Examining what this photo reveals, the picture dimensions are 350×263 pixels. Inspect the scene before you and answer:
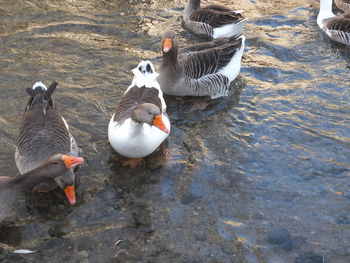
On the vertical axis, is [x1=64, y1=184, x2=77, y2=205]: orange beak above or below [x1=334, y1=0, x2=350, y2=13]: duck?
below

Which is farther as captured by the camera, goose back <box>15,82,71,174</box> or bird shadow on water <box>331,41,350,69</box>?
bird shadow on water <box>331,41,350,69</box>

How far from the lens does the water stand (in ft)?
17.6

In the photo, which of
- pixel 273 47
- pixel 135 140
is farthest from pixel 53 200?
pixel 273 47

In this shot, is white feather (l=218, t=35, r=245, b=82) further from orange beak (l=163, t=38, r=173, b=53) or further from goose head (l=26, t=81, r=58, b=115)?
goose head (l=26, t=81, r=58, b=115)

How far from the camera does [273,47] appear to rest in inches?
395

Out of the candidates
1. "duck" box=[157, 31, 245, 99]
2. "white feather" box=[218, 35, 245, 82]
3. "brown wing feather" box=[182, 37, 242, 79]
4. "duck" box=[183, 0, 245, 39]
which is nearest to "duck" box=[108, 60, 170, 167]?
"duck" box=[157, 31, 245, 99]

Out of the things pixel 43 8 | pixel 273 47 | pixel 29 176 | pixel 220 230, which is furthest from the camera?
pixel 43 8

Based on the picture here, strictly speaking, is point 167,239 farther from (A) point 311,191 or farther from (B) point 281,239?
(A) point 311,191

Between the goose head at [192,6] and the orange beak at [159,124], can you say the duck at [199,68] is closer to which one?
the goose head at [192,6]

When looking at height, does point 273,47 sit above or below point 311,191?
above

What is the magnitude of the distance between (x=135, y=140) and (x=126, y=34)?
4642 mm

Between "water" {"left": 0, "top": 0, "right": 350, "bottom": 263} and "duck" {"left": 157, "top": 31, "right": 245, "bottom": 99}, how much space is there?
0.80ft

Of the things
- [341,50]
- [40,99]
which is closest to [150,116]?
[40,99]

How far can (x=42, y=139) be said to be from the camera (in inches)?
224
